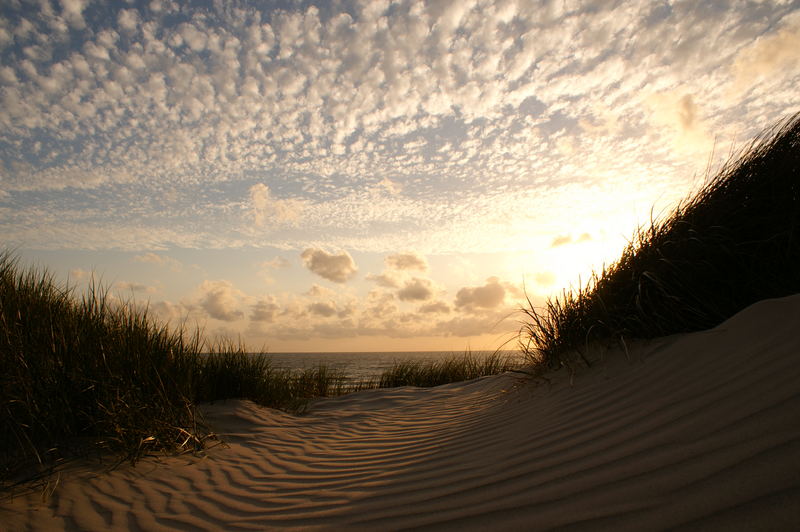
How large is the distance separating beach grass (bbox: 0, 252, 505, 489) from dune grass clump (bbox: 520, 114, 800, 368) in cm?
323

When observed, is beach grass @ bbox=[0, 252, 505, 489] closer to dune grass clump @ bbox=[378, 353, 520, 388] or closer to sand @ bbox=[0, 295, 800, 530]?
sand @ bbox=[0, 295, 800, 530]

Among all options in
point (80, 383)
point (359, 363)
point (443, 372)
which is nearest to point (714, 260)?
point (80, 383)

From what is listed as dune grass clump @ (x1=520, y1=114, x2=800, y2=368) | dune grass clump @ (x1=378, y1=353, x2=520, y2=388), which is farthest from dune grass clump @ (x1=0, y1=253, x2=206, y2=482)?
dune grass clump @ (x1=378, y1=353, x2=520, y2=388)

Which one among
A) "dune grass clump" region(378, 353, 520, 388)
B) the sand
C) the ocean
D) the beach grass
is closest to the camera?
the sand

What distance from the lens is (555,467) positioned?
1.96 meters

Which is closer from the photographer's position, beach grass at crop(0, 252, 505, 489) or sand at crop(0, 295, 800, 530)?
sand at crop(0, 295, 800, 530)

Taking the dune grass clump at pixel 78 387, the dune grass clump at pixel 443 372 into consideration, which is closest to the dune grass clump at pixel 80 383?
the dune grass clump at pixel 78 387

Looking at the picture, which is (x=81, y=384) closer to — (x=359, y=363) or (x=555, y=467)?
(x=555, y=467)

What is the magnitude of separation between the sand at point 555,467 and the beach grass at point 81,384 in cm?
26

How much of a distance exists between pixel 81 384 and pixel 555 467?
10.3 ft

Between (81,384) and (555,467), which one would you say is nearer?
(555,467)

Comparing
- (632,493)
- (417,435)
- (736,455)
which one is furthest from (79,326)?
(736,455)

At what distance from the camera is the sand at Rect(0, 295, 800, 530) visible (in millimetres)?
1416

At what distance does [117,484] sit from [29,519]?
467mm
